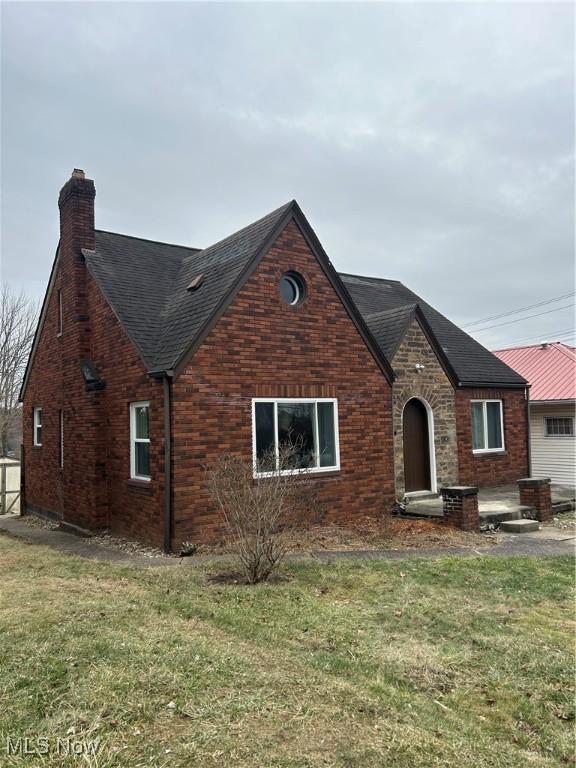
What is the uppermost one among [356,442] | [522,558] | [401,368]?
[401,368]

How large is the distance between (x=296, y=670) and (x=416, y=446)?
424 inches

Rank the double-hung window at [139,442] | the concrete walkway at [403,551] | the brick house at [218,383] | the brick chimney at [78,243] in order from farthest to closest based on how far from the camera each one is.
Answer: the brick chimney at [78,243]
the double-hung window at [139,442]
the brick house at [218,383]
the concrete walkway at [403,551]

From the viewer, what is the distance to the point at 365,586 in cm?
745

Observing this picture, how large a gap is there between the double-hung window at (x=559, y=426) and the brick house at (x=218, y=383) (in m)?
4.75

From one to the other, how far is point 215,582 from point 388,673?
3.55m

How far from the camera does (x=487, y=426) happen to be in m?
17.3

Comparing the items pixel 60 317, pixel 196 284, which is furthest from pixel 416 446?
pixel 60 317

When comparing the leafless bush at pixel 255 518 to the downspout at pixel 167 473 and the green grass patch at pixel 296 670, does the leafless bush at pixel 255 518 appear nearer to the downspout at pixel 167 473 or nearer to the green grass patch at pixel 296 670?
the green grass patch at pixel 296 670

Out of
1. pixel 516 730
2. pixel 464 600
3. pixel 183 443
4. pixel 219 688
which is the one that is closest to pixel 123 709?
pixel 219 688

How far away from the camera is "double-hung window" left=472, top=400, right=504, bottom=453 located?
17016 mm

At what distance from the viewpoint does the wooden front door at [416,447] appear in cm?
1484

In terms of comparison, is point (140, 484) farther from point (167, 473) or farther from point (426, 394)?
point (426, 394)

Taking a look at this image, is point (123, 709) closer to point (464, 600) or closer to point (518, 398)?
point (464, 600)

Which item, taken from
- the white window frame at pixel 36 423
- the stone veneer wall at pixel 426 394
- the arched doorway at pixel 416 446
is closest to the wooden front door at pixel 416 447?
the arched doorway at pixel 416 446
